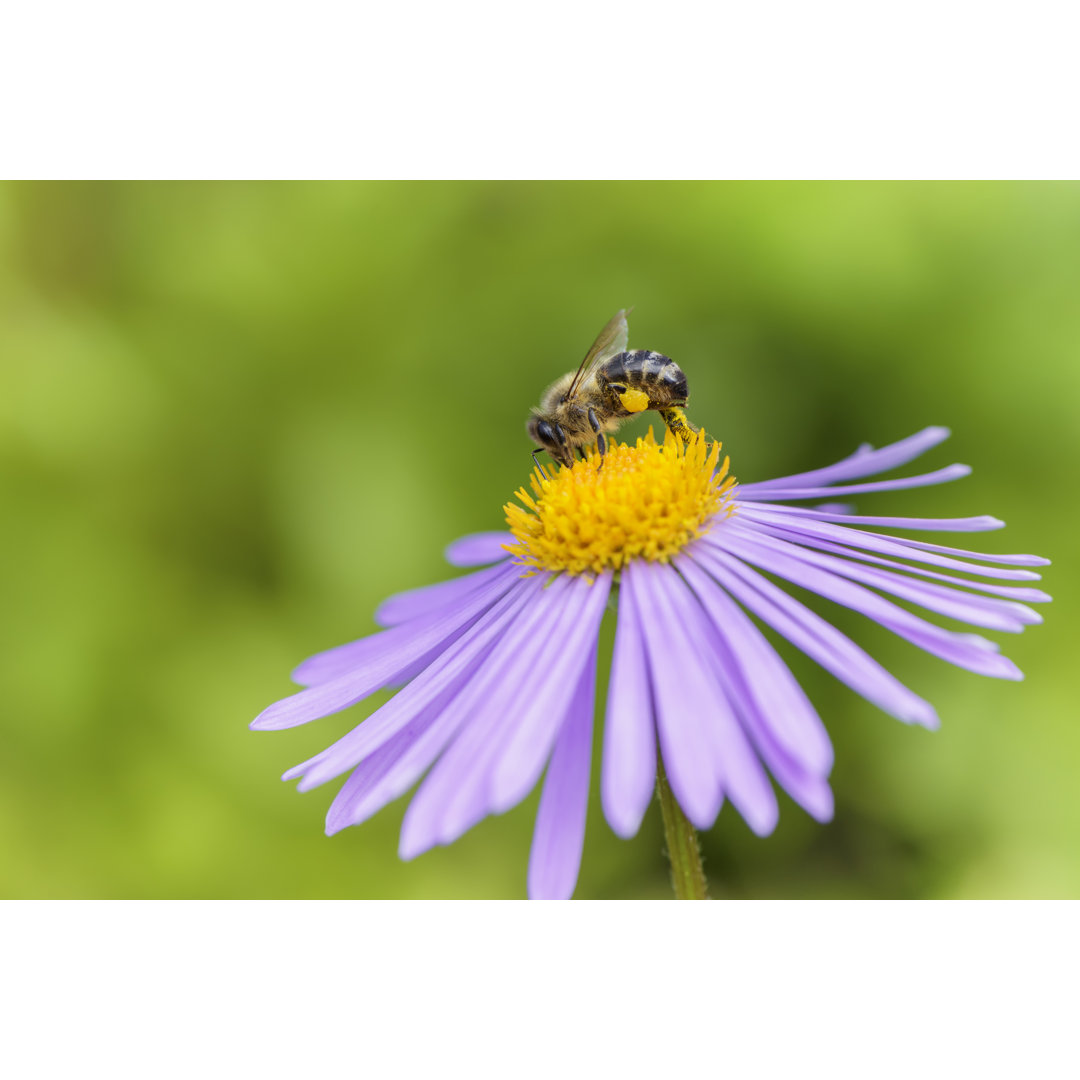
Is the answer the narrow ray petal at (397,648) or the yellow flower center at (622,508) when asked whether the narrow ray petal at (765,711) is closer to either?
the yellow flower center at (622,508)

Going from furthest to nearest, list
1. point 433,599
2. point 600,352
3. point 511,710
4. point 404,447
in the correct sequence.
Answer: point 404,447, point 433,599, point 600,352, point 511,710

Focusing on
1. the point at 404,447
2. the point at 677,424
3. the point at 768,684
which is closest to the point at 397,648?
the point at 677,424

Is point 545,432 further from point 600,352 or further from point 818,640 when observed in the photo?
point 818,640

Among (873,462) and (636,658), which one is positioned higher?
(873,462)

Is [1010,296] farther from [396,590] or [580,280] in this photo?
[396,590]

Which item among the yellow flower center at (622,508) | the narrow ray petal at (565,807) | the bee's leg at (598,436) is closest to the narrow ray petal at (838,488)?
the yellow flower center at (622,508)

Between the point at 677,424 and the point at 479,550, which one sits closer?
the point at 677,424

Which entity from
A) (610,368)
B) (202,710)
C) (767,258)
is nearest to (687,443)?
(610,368)

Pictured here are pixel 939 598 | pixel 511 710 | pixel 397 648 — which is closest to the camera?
pixel 511 710
